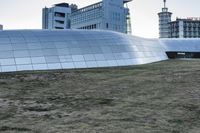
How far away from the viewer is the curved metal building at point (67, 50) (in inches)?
1716

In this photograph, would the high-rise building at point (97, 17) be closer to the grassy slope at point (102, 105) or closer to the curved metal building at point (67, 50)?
the curved metal building at point (67, 50)

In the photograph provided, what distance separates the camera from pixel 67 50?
4722 centimetres

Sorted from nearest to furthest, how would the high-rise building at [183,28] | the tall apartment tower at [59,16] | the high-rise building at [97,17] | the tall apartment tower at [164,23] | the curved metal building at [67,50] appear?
the curved metal building at [67,50] → the high-rise building at [97,17] → the tall apartment tower at [59,16] → the high-rise building at [183,28] → the tall apartment tower at [164,23]

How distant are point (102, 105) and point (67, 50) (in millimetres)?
29053

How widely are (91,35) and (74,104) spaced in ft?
114

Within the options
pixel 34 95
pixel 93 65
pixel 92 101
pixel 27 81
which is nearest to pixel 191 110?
pixel 92 101

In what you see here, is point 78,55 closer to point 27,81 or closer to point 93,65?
point 93,65

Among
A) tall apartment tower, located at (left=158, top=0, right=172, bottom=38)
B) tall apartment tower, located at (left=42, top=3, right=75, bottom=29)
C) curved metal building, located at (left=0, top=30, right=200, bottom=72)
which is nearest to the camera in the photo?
curved metal building, located at (left=0, top=30, right=200, bottom=72)

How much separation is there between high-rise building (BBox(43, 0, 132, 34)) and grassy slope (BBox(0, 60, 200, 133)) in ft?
416

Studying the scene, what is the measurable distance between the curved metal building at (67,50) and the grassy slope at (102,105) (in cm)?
1354

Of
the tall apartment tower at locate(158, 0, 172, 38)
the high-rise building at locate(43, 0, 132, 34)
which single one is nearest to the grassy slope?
the high-rise building at locate(43, 0, 132, 34)

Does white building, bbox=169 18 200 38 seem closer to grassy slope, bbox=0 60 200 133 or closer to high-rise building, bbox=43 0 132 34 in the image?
high-rise building, bbox=43 0 132 34

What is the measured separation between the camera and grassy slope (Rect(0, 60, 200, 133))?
14.4 metres

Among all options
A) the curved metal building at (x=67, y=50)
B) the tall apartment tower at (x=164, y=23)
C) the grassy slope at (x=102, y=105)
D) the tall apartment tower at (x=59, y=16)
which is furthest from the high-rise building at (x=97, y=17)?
the grassy slope at (x=102, y=105)
